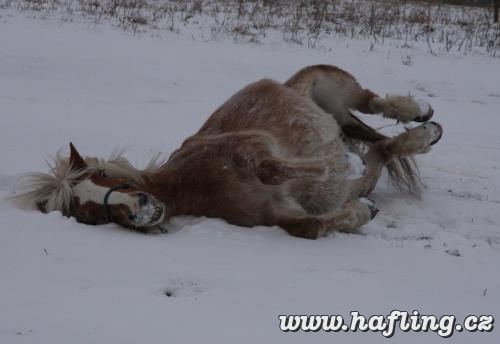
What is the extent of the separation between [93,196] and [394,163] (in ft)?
8.34

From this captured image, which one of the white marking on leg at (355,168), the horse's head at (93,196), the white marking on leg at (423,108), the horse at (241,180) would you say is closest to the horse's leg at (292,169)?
the horse at (241,180)

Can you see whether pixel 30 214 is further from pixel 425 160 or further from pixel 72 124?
pixel 425 160

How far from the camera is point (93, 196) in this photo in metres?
3.78

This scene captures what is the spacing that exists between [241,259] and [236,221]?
0.66 metres

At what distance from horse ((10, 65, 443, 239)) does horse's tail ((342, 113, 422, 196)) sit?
1.02ft

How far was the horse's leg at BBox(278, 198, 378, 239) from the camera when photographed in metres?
4.00

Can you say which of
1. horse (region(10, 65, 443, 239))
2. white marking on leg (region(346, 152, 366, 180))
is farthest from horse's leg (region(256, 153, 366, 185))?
white marking on leg (region(346, 152, 366, 180))

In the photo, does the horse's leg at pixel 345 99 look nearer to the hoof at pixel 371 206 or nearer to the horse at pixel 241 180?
the horse at pixel 241 180

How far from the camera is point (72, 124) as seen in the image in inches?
240

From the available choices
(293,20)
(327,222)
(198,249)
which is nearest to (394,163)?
(327,222)

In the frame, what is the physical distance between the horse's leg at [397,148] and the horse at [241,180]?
0.06 metres

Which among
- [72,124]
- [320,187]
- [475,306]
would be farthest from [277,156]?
[72,124]

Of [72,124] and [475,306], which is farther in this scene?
[72,124]

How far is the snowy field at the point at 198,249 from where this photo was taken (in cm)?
251
